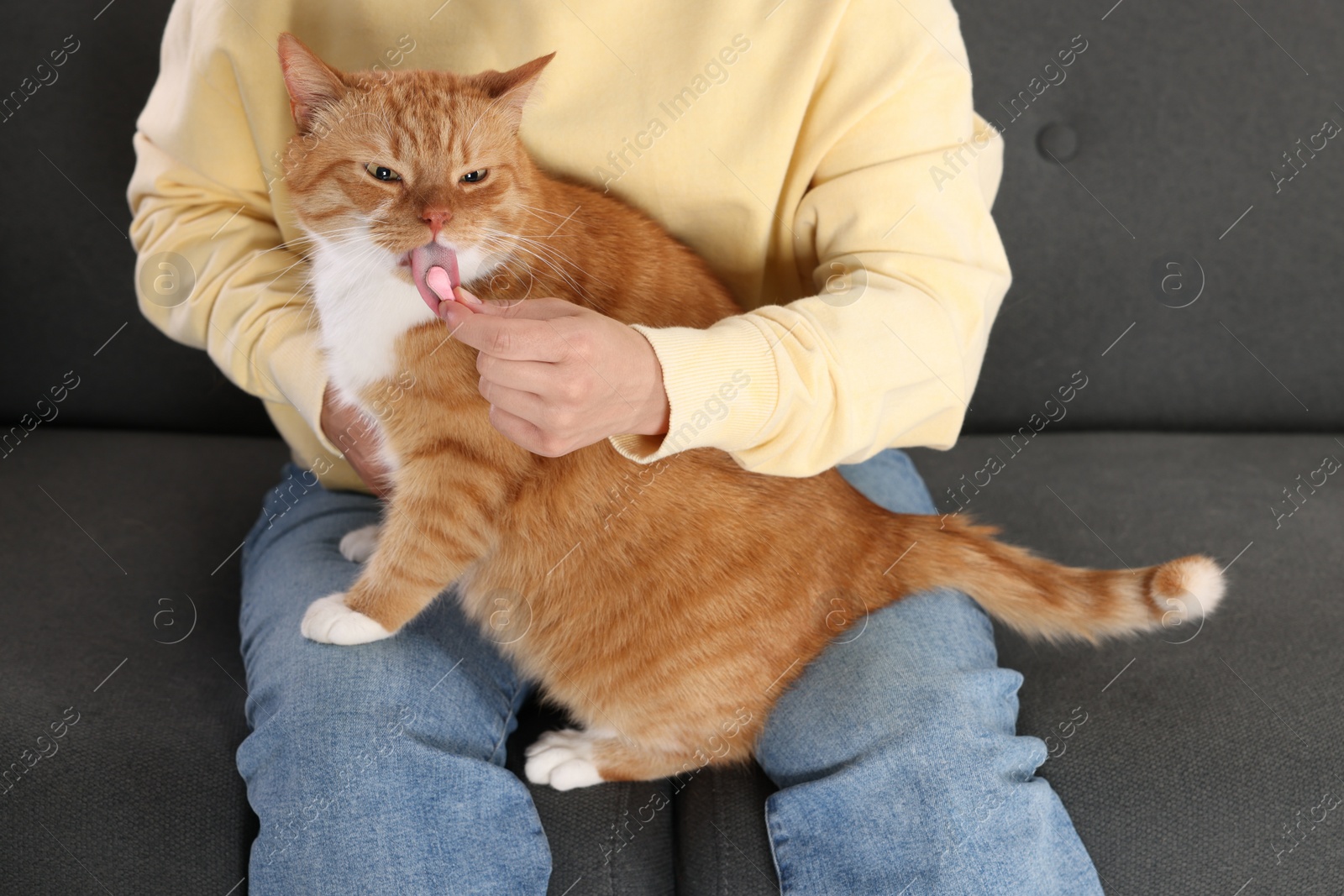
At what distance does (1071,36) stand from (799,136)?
105 cm

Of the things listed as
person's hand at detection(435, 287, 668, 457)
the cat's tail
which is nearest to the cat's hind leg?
the cat's tail

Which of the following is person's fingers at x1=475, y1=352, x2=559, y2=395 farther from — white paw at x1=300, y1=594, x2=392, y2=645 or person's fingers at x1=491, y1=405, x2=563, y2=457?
white paw at x1=300, y1=594, x2=392, y2=645

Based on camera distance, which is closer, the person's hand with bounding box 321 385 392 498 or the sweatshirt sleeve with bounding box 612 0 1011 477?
the sweatshirt sleeve with bounding box 612 0 1011 477

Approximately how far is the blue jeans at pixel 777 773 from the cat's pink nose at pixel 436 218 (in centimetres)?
60

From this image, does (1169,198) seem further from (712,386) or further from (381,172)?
(381,172)

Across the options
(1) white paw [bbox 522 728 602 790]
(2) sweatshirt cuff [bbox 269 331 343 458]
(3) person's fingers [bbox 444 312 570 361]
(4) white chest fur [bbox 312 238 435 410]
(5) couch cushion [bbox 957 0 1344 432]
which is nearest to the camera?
(3) person's fingers [bbox 444 312 570 361]

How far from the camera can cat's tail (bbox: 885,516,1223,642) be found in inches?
53.4

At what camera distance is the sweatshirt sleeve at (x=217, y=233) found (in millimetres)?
1471

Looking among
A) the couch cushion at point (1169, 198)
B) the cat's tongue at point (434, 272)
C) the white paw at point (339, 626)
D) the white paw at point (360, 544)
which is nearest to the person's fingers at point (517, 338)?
the cat's tongue at point (434, 272)

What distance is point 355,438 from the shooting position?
144 cm

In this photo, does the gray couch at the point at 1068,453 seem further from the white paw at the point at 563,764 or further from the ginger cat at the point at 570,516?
the ginger cat at the point at 570,516

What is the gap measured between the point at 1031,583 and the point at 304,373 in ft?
3.85

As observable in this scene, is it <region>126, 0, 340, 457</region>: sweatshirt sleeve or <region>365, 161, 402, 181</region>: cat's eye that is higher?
<region>365, 161, 402, 181</region>: cat's eye

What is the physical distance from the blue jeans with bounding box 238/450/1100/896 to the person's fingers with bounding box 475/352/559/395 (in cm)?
50
